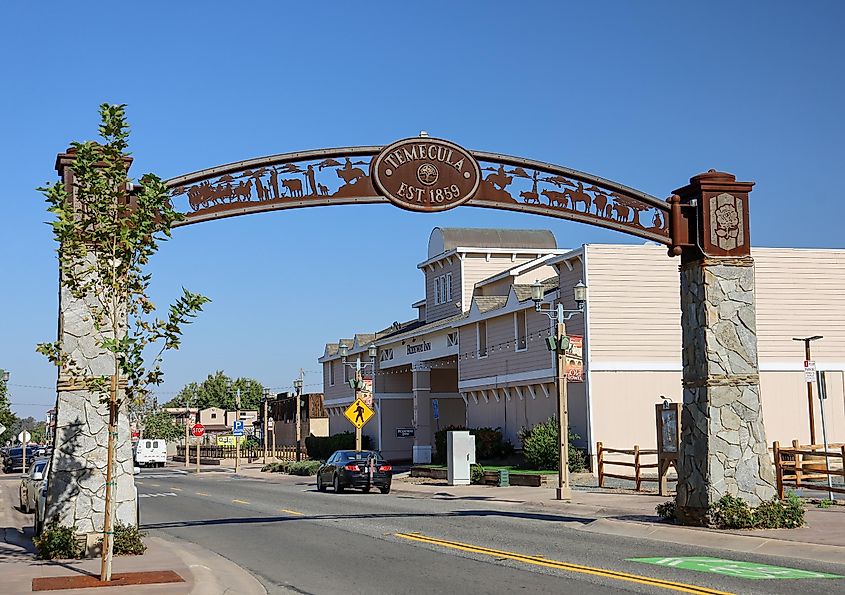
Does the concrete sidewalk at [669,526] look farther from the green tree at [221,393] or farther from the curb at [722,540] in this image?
the green tree at [221,393]

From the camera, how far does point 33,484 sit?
2506 centimetres

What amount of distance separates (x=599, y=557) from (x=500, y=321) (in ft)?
96.1

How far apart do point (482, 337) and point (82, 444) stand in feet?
107

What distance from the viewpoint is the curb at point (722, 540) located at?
14.1 m

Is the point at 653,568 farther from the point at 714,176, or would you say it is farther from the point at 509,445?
the point at 509,445

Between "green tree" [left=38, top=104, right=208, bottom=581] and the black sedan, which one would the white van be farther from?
"green tree" [left=38, top=104, right=208, bottom=581]

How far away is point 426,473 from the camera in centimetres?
4269

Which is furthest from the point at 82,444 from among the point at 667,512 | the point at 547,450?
the point at 547,450

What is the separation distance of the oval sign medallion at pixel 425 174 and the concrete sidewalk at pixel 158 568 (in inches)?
253

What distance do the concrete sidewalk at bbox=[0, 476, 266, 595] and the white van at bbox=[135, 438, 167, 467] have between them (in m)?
59.6

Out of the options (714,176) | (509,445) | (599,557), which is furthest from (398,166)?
(509,445)

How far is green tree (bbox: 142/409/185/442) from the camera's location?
117438 millimetres

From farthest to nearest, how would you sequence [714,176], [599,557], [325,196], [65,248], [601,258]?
[601,258], [714,176], [325,196], [599,557], [65,248]

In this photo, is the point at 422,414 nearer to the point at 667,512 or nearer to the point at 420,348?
the point at 420,348
